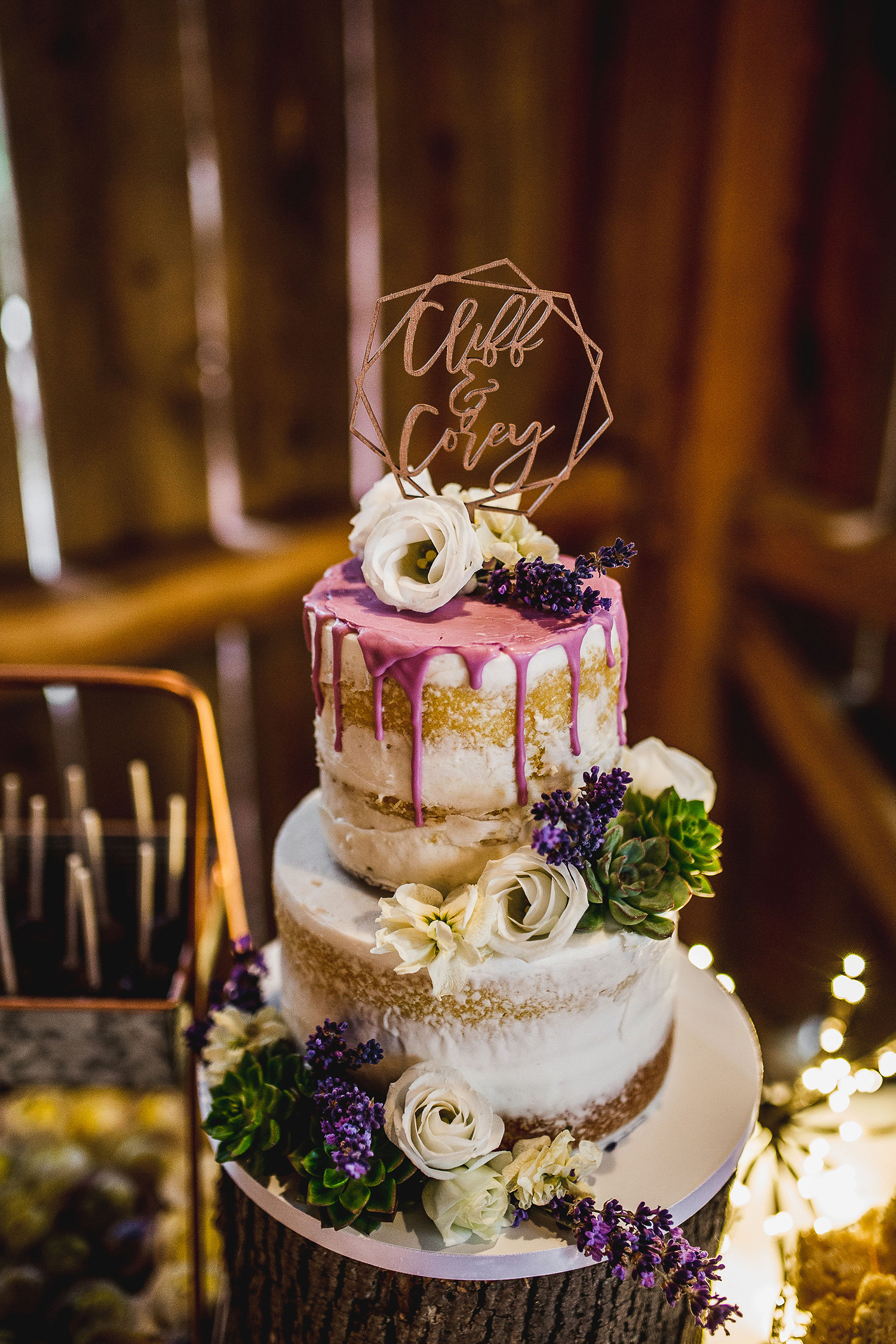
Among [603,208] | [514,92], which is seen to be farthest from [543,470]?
[514,92]

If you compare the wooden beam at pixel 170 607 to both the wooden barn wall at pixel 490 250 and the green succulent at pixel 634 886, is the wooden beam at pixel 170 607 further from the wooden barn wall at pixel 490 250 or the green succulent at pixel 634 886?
the green succulent at pixel 634 886

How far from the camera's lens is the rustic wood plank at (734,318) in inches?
92.0

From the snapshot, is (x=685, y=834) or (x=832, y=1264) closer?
(x=685, y=834)

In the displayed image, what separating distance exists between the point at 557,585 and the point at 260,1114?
2.11 feet

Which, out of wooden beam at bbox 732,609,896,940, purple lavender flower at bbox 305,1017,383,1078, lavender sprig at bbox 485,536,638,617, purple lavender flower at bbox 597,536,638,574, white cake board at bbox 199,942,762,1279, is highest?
purple lavender flower at bbox 597,536,638,574

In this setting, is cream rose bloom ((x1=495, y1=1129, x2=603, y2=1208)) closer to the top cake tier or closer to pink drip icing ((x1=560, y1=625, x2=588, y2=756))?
the top cake tier

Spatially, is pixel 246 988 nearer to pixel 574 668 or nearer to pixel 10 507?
pixel 574 668

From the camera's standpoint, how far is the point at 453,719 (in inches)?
39.4

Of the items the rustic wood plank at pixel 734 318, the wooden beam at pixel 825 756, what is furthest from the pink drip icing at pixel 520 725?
the rustic wood plank at pixel 734 318

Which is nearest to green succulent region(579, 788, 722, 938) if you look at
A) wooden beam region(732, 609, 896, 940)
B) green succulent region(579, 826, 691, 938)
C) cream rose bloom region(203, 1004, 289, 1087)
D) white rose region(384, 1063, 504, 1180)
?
green succulent region(579, 826, 691, 938)

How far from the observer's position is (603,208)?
265 cm

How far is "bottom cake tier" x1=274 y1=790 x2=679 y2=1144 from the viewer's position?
1017 mm

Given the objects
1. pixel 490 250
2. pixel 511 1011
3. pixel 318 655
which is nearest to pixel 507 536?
pixel 318 655

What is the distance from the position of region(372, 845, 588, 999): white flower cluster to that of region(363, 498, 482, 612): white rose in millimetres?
280
